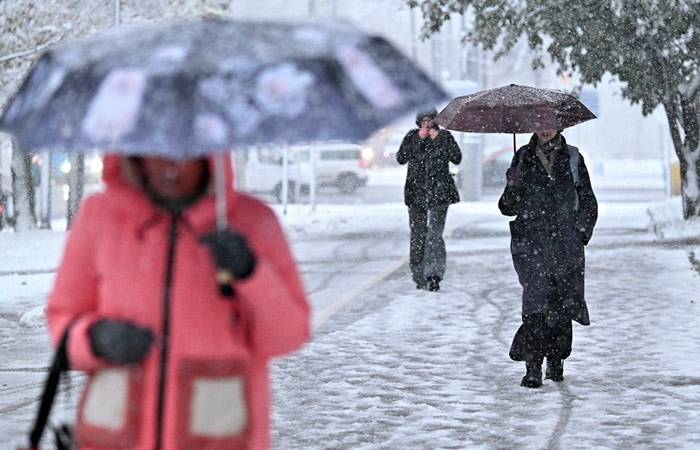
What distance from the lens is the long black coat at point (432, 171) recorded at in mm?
12938

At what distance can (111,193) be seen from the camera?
3330 mm

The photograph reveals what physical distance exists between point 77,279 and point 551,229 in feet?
16.8

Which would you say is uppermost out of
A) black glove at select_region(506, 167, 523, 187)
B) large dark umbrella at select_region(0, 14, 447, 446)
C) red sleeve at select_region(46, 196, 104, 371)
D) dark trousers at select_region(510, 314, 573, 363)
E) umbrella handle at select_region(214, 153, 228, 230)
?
large dark umbrella at select_region(0, 14, 447, 446)

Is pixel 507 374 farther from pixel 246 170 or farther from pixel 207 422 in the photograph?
pixel 246 170

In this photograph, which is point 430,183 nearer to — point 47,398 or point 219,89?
point 47,398

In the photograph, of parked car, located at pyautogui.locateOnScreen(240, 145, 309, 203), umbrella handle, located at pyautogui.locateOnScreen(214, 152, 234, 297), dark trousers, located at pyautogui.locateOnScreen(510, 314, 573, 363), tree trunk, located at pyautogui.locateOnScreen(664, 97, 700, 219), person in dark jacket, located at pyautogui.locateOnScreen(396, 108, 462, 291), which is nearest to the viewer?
umbrella handle, located at pyautogui.locateOnScreen(214, 152, 234, 297)

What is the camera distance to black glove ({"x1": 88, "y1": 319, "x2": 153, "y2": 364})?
312 centimetres

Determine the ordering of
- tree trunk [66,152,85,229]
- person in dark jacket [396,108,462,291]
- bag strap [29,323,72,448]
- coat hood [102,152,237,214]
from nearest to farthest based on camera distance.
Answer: coat hood [102,152,237,214] < bag strap [29,323,72,448] < person in dark jacket [396,108,462,291] < tree trunk [66,152,85,229]

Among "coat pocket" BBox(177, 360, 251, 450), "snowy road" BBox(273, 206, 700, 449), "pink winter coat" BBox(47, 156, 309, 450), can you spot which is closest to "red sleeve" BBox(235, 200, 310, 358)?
"pink winter coat" BBox(47, 156, 309, 450)

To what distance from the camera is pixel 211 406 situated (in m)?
3.22

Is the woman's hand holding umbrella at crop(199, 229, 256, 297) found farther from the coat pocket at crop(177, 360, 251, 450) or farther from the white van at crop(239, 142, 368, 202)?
the white van at crop(239, 142, 368, 202)

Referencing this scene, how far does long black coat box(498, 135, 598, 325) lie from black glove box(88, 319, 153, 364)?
515cm

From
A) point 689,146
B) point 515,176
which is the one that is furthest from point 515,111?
point 689,146

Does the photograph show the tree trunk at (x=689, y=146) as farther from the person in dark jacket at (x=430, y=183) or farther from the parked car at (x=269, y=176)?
the parked car at (x=269, y=176)
